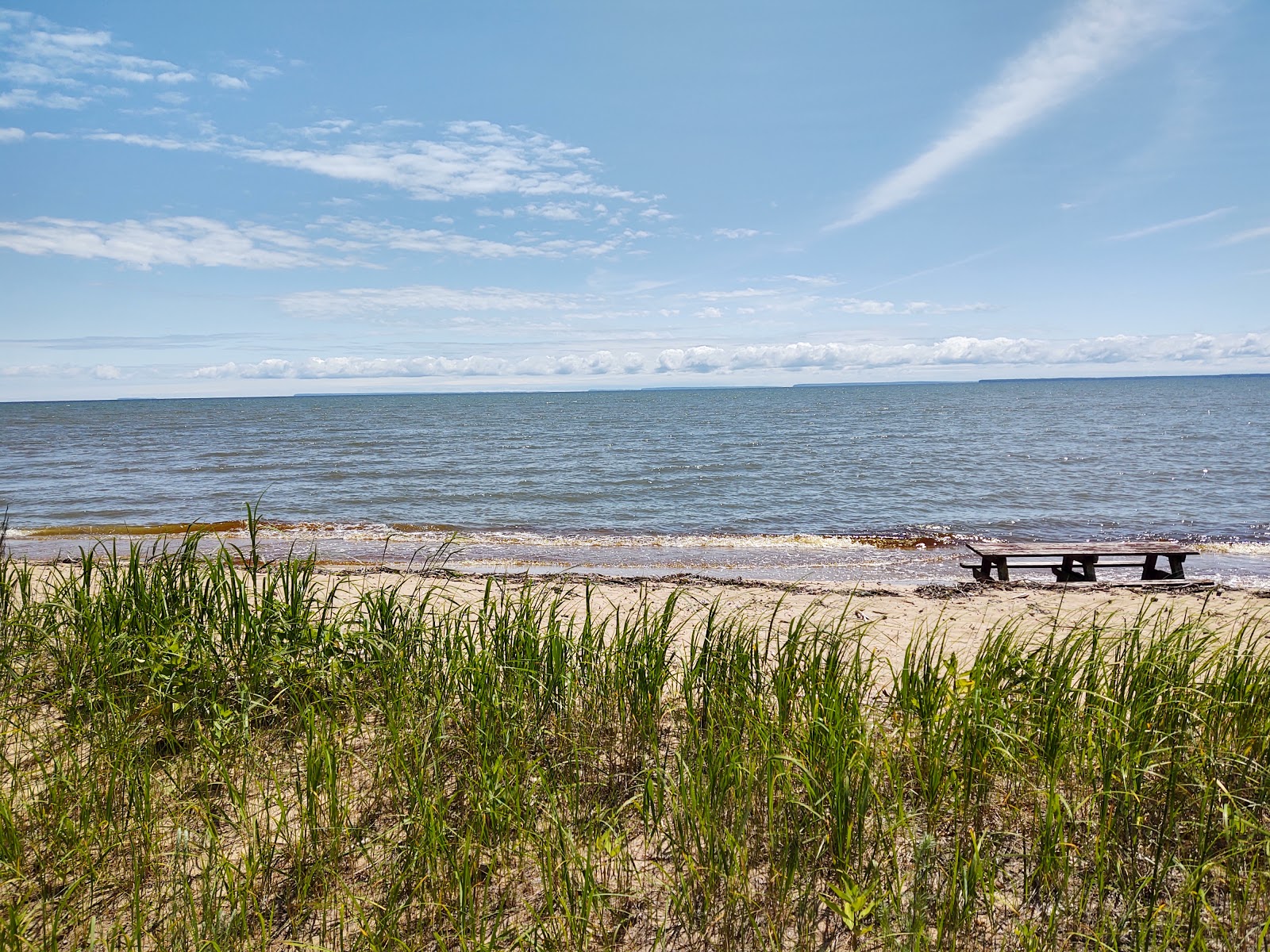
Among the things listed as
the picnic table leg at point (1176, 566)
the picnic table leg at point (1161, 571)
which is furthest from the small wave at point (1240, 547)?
the picnic table leg at point (1176, 566)

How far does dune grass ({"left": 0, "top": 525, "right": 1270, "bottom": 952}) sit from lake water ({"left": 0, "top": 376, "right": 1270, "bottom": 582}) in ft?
18.0

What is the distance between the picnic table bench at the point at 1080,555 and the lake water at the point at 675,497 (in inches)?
34.7

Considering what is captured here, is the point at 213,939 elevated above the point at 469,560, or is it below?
above

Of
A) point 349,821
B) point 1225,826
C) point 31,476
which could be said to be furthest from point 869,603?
point 31,476

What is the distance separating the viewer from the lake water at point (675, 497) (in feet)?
49.9

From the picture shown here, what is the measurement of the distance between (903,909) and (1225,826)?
1.21m

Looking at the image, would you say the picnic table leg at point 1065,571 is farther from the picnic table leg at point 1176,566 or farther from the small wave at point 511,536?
the small wave at point 511,536

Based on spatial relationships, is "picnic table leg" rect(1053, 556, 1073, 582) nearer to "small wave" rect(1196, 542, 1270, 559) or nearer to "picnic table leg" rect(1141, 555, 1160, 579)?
"picnic table leg" rect(1141, 555, 1160, 579)

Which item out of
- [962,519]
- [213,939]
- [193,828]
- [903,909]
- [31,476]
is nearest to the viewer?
Result: [213,939]

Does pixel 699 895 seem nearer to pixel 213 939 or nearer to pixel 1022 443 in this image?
pixel 213 939

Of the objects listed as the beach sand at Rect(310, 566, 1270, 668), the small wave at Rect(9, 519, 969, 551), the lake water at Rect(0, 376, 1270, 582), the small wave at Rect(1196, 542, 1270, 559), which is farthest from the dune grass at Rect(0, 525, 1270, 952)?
the small wave at Rect(1196, 542, 1270, 559)

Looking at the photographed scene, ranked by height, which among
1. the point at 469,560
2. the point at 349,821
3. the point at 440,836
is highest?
the point at 440,836

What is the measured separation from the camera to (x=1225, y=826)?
8.65 feet

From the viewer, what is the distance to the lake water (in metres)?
15.2
